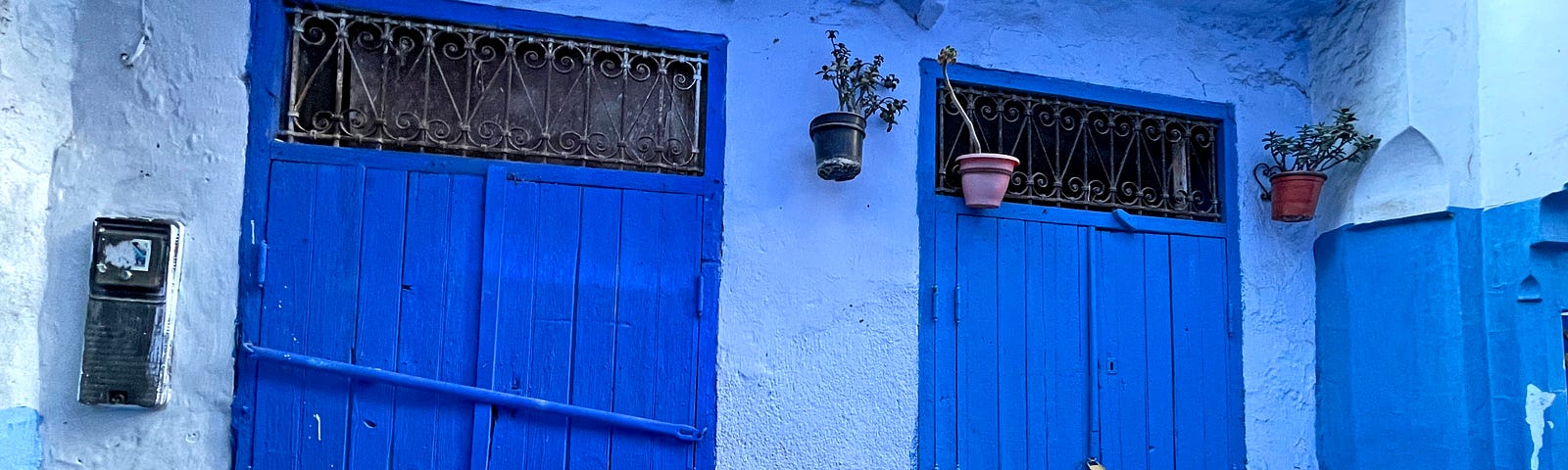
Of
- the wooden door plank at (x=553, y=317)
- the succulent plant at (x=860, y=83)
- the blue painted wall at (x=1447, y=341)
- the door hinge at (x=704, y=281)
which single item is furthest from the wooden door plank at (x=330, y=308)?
the blue painted wall at (x=1447, y=341)

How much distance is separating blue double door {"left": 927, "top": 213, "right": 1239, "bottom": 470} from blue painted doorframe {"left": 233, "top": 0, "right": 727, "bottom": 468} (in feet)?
2.98

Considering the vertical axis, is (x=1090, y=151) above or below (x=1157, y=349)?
above

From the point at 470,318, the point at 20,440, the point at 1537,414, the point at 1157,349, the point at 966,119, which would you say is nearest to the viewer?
the point at 20,440

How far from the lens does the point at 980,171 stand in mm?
3701

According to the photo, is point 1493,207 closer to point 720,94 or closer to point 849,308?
point 849,308

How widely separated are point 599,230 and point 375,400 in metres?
0.85

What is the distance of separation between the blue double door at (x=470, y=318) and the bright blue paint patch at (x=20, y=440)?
501 mm

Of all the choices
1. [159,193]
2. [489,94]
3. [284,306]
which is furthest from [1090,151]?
[159,193]

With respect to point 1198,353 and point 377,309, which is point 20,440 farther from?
point 1198,353

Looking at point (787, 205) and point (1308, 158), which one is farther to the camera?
point (1308, 158)

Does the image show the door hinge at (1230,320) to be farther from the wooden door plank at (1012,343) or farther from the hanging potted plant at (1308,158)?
the wooden door plank at (1012,343)

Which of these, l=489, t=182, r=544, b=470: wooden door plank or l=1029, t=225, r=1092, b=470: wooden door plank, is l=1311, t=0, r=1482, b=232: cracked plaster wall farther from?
l=489, t=182, r=544, b=470: wooden door plank

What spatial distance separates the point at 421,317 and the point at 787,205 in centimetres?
123

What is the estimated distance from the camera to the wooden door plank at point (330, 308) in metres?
3.20
